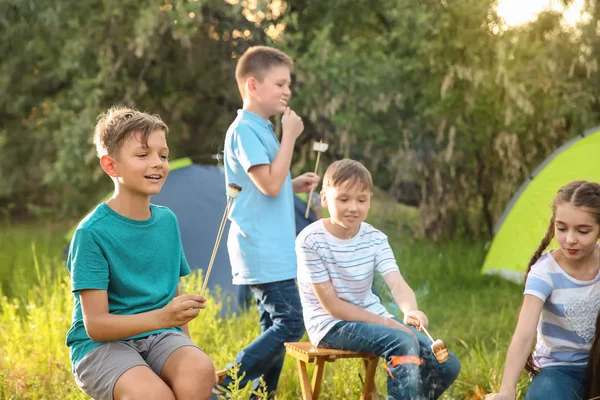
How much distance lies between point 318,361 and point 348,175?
0.64 m

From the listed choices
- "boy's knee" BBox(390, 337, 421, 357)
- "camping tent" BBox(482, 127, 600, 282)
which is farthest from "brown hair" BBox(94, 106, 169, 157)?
"camping tent" BBox(482, 127, 600, 282)

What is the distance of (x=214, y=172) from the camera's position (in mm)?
5699

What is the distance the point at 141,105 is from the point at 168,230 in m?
5.16

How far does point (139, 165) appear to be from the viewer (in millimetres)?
2535

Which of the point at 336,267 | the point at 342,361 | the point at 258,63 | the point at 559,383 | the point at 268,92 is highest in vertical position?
the point at 258,63

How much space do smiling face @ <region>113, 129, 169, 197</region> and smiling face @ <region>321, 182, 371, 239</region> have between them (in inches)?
25.7

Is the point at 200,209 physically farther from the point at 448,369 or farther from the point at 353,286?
the point at 448,369

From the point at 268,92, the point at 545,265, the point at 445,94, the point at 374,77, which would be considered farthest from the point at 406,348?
the point at 445,94

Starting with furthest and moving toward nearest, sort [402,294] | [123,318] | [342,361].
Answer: [342,361], [402,294], [123,318]

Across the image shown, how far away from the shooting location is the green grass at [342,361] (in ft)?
11.4

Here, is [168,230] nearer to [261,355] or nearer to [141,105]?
[261,355]

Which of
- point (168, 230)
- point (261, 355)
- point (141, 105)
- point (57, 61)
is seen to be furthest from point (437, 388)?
point (57, 61)

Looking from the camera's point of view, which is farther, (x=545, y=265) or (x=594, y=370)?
(x=545, y=265)

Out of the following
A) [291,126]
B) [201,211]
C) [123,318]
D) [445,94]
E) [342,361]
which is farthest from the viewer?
[445,94]
